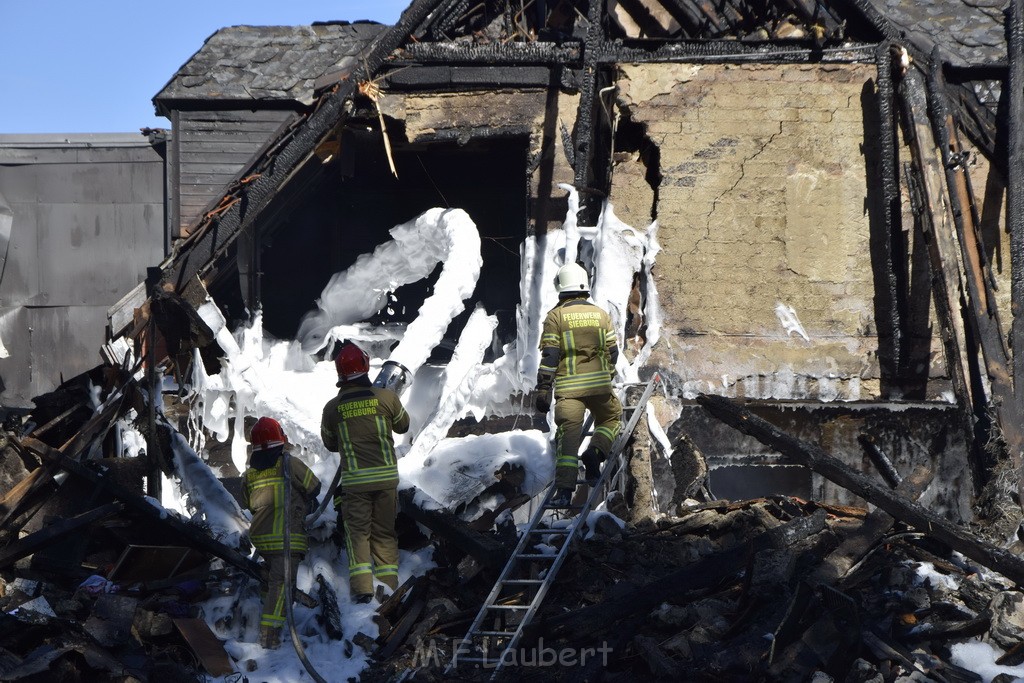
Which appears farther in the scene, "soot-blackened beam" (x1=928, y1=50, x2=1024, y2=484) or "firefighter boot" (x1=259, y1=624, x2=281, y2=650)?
"soot-blackened beam" (x1=928, y1=50, x2=1024, y2=484)

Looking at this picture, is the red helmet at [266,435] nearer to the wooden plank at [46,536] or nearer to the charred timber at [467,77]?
the wooden plank at [46,536]

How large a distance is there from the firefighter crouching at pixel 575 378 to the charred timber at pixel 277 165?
3.36 m

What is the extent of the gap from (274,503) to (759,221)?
4.94 metres

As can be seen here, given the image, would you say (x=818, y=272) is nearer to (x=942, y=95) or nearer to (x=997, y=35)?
(x=942, y=95)

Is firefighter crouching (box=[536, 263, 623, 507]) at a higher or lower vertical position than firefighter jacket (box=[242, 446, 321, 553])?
higher

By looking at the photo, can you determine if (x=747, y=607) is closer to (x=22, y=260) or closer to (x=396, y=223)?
(x=396, y=223)

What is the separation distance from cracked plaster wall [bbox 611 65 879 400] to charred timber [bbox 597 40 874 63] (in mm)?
79

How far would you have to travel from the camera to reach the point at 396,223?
12516 millimetres

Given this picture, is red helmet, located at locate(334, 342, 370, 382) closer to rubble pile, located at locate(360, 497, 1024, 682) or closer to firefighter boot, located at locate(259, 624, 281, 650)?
rubble pile, located at locate(360, 497, 1024, 682)

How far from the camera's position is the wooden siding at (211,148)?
11.9 meters

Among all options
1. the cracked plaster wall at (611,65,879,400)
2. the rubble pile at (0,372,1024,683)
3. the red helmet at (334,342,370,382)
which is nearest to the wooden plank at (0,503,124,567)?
the rubble pile at (0,372,1024,683)

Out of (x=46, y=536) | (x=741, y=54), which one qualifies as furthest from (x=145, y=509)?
(x=741, y=54)

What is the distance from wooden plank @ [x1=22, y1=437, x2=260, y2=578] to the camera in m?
7.20

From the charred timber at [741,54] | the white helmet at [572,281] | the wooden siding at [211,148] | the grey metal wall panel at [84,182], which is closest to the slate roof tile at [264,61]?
the wooden siding at [211,148]
